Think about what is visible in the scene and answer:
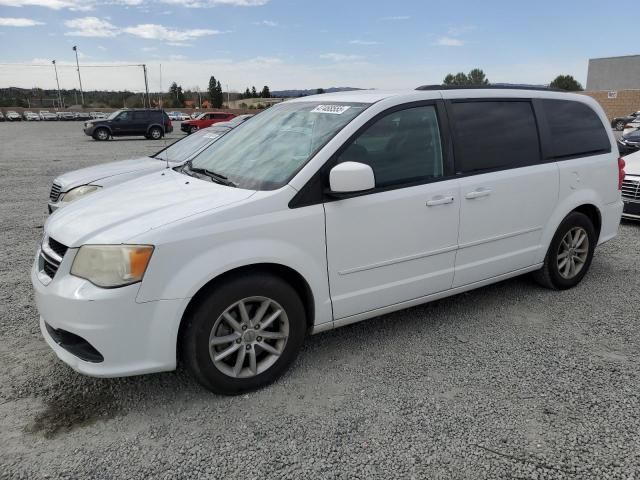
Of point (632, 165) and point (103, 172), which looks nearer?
point (103, 172)

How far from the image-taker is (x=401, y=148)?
341cm

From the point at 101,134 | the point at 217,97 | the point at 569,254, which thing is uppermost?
the point at 217,97

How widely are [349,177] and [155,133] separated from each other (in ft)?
90.4

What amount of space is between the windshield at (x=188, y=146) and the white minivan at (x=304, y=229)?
325 centimetres

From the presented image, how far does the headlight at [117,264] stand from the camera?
2588 millimetres

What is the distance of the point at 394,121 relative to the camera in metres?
3.39

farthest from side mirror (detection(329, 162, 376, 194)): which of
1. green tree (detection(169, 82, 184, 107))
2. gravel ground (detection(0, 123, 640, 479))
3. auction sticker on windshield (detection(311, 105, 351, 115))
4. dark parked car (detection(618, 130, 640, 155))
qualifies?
green tree (detection(169, 82, 184, 107))

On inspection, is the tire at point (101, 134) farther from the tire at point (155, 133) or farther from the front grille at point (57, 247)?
the front grille at point (57, 247)

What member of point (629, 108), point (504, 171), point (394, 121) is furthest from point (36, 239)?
point (629, 108)

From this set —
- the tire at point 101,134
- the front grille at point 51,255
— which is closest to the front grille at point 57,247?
the front grille at point 51,255

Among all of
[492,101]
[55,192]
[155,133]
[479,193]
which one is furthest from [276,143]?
[155,133]

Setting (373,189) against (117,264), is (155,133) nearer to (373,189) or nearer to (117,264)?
(373,189)

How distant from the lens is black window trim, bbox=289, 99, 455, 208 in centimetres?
301

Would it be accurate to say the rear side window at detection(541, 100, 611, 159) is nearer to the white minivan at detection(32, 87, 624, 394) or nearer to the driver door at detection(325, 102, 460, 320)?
the white minivan at detection(32, 87, 624, 394)
